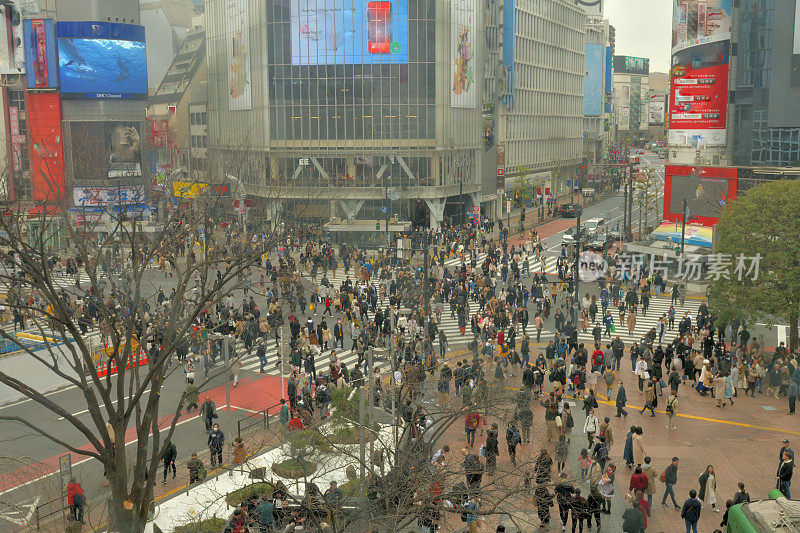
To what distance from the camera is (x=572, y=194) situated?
105m

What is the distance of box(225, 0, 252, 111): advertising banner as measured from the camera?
72000 millimetres

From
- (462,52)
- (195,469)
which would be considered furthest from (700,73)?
(195,469)

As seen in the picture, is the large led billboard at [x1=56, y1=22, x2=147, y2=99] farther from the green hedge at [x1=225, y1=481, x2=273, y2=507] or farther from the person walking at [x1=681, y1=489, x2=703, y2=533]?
the person walking at [x1=681, y1=489, x2=703, y2=533]

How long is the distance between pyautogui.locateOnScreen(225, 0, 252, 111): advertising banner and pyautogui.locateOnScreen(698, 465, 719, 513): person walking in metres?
60.8

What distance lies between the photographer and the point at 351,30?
222ft

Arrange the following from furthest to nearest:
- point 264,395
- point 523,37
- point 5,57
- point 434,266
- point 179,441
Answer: point 523,37
point 5,57
point 434,266
point 264,395
point 179,441

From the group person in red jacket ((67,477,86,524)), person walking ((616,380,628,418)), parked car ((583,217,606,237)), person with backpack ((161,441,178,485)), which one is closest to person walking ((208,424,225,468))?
person with backpack ((161,441,178,485))

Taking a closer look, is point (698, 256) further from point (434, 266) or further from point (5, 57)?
point (5, 57)

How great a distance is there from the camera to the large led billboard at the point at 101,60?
7031 cm

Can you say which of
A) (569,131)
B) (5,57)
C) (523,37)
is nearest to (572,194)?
(569,131)

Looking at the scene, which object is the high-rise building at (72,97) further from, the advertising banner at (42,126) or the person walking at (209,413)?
the person walking at (209,413)

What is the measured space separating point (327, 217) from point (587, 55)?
67465 mm

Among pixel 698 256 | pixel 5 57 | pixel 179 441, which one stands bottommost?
pixel 179 441

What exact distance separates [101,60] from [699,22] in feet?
164
